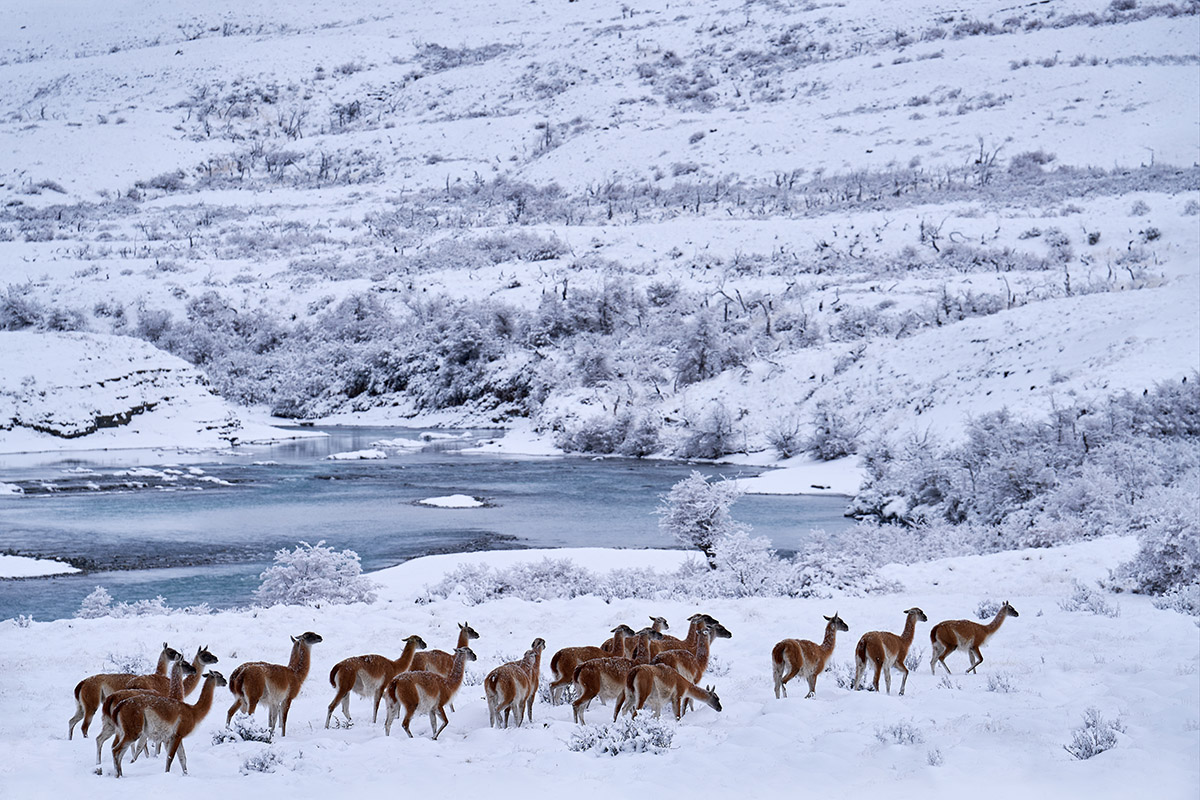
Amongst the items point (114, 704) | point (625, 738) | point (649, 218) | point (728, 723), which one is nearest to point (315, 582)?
point (114, 704)

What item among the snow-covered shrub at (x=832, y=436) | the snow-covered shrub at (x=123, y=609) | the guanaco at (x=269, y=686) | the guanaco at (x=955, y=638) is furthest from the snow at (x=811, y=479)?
the guanaco at (x=269, y=686)

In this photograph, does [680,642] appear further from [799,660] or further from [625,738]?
[625,738]

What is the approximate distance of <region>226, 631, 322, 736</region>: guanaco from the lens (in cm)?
744

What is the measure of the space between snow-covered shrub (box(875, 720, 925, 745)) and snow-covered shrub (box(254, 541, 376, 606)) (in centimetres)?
942

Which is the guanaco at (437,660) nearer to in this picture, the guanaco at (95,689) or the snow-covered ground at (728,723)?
the snow-covered ground at (728,723)

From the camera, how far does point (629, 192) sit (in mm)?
81500

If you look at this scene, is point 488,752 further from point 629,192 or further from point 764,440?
point 629,192

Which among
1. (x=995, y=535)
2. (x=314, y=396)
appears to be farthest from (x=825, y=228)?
(x=995, y=535)

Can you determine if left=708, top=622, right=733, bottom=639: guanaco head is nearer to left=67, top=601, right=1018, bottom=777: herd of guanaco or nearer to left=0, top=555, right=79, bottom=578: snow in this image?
left=67, top=601, right=1018, bottom=777: herd of guanaco

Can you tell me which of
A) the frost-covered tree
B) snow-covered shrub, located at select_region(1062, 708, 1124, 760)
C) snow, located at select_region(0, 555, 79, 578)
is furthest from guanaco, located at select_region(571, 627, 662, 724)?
snow, located at select_region(0, 555, 79, 578)

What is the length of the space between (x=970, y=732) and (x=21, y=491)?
29903 millimetres

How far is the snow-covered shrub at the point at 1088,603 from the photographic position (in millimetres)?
12180

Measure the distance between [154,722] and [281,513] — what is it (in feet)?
72.5

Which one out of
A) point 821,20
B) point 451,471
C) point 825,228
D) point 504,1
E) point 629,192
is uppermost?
point 504,1
